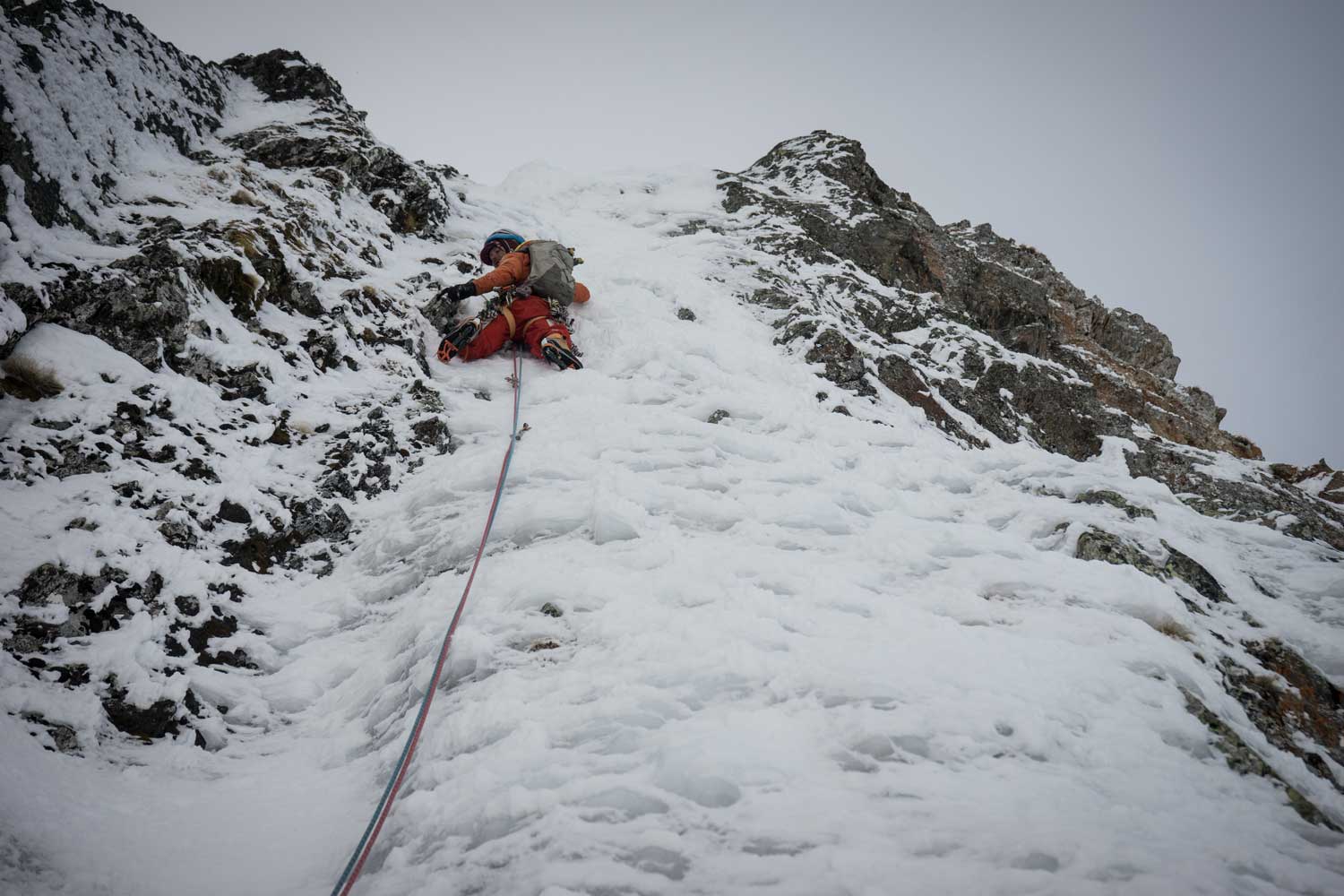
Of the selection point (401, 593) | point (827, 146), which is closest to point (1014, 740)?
point (401, 593)

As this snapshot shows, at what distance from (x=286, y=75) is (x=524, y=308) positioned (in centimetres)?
1003

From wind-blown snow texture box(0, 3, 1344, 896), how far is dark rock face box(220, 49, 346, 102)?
17.0 ft

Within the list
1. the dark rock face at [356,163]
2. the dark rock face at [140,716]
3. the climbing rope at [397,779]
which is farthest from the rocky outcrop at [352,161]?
the dark rock face at [140,716]

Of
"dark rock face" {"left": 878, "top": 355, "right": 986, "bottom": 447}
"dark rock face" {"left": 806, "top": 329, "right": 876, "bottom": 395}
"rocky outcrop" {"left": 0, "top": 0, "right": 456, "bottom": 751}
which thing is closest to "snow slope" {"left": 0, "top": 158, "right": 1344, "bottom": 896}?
"rocky outcrop" {"left": 0, "top": 0, "right": 456, "bottom": 751}

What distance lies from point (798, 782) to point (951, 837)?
0.55 metres

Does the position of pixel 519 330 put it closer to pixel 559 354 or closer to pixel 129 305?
pixel 559 354

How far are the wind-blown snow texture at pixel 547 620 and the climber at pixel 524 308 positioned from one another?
1.07 feet

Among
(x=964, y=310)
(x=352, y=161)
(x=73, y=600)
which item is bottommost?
(x=73, y=600)

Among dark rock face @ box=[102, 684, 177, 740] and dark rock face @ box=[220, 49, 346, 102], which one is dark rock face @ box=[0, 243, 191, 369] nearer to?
dark rock face @ box=[102, 684, 177, 740]

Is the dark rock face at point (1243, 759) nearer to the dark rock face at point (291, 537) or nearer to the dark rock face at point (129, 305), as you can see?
the dark rock face at point (291, 537)

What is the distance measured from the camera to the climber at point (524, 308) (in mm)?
6566

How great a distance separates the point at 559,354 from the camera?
6555mm

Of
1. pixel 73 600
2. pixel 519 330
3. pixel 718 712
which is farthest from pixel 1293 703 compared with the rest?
pixel 519 330

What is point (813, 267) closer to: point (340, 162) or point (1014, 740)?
point (340, 162)
